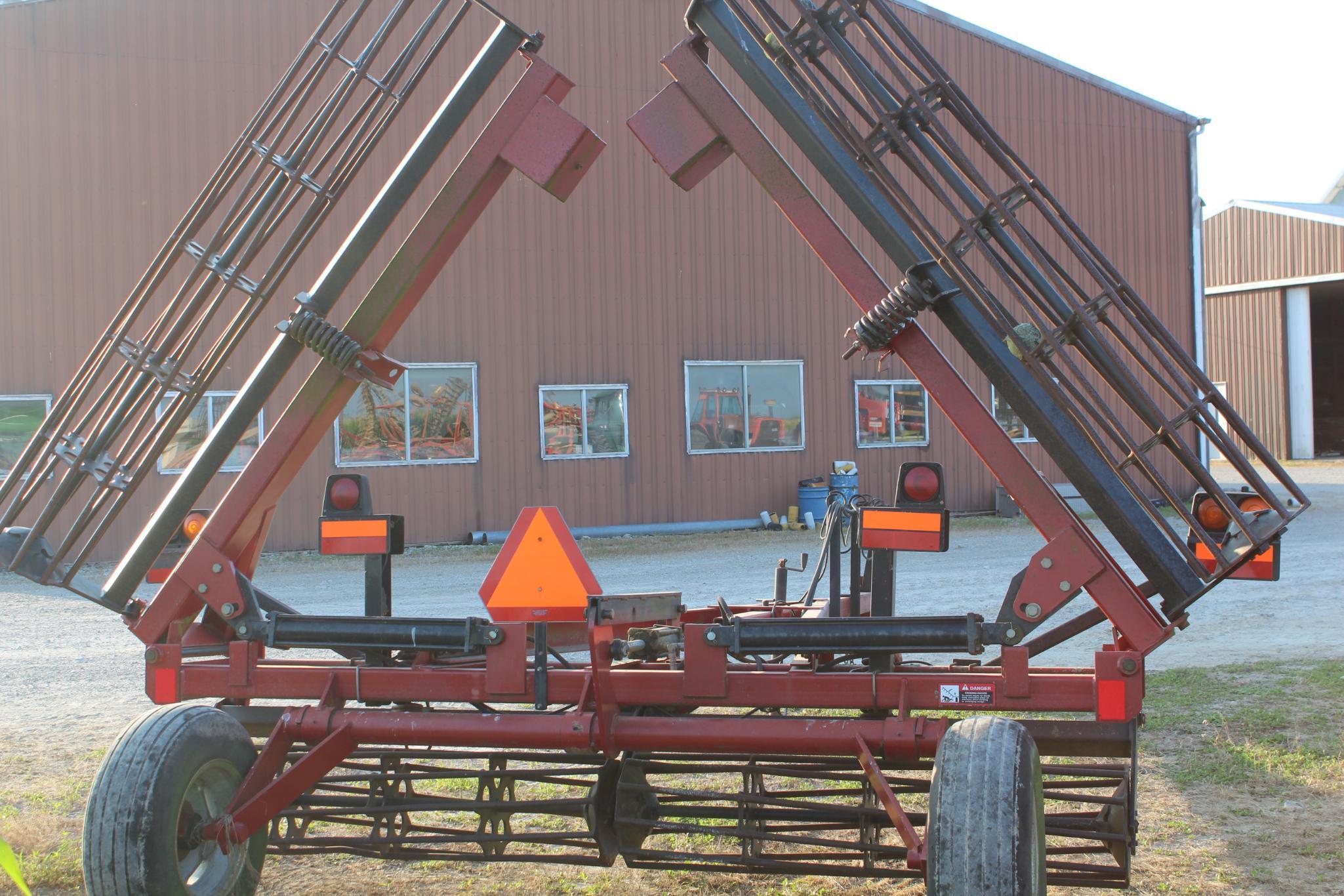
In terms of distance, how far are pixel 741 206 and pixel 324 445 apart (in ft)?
23.5

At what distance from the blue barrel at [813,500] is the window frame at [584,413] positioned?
9.37 feet

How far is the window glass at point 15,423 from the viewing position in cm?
1473

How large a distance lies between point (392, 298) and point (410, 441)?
12625mm

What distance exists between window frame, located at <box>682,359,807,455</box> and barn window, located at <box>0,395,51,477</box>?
8.50 meters

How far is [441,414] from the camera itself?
1642 centimetres

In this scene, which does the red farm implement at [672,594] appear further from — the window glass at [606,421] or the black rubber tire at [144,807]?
the window glass at [606,421]

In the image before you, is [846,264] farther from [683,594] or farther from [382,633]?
[683,594]

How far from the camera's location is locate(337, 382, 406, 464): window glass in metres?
16.0

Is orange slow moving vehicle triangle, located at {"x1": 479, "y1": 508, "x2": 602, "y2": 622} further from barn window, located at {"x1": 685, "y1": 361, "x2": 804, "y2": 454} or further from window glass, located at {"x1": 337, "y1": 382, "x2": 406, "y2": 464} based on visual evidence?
barn window, located at {"x1": 685, "y1": 361, "x2": 804, "y2": 454}

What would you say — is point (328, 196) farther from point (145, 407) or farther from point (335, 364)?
point (145, 407)

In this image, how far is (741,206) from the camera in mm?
18203

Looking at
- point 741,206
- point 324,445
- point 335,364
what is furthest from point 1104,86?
point 335,364

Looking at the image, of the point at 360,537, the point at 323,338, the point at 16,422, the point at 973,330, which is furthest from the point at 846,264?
the point at 16,422

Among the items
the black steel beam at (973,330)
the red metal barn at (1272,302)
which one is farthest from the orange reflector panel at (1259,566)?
the red metal barn at (1272,302)
